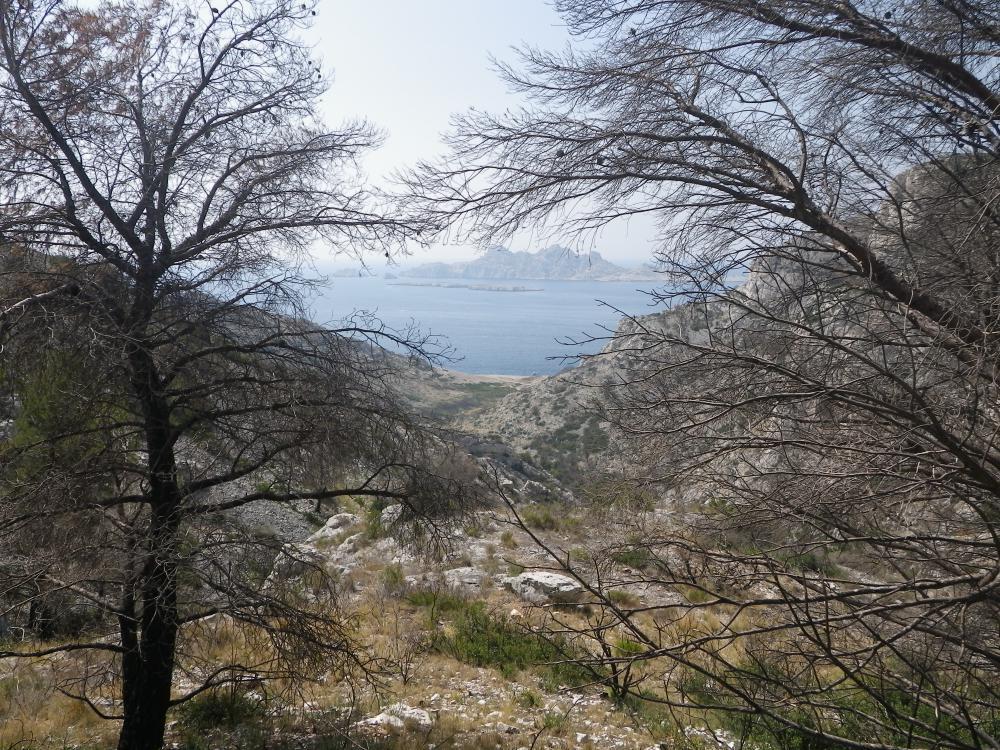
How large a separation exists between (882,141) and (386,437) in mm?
4165

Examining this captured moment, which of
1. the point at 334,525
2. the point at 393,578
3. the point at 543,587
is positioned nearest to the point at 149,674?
the point at 393,578

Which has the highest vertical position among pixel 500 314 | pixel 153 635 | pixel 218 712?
pixel 500 314

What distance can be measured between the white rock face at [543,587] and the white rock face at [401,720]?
349 centimetres

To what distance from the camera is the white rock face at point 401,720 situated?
5604 mm

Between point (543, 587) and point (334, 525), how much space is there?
20.9ft

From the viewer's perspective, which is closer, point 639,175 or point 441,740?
point 639,175

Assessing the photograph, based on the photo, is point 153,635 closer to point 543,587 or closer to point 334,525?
point 543,587

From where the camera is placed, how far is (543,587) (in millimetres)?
9711

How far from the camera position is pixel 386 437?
477 cm

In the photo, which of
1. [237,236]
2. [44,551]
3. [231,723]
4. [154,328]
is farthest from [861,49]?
[231,723]

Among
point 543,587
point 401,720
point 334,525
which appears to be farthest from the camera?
point 334,525

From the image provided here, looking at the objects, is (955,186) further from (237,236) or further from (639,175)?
(237,236)

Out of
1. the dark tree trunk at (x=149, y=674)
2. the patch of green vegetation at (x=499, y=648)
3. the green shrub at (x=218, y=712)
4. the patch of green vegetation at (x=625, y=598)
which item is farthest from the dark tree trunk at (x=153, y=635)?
the patch of green vegetation at (x=625, y=598)

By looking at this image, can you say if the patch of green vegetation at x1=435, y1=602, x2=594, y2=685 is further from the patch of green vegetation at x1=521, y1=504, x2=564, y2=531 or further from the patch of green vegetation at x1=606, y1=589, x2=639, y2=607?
the patch of green vegetation at x1=521, y1=504, x2=564, y2=531
